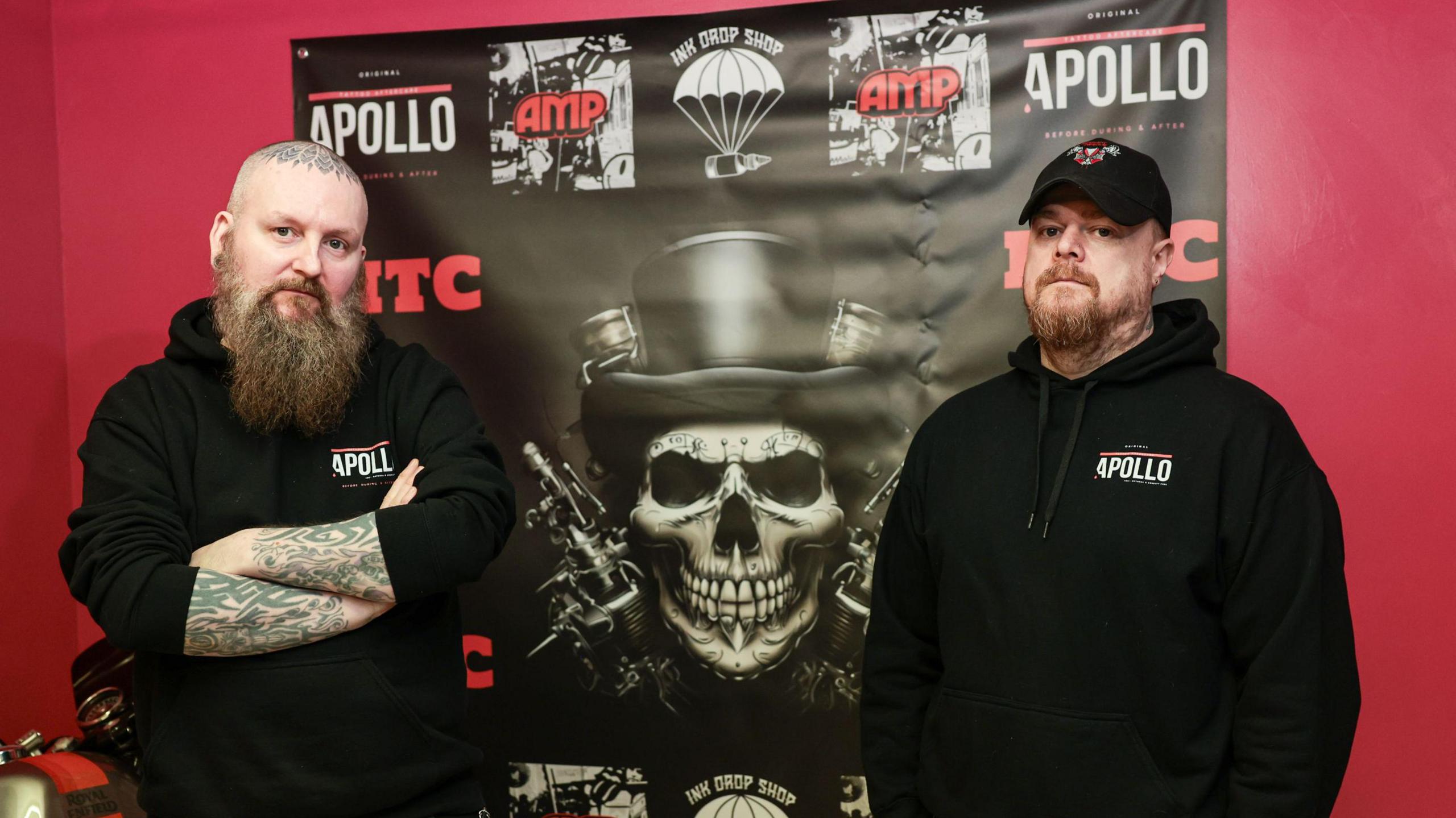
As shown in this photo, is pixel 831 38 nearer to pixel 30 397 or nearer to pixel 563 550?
pixel 563 550

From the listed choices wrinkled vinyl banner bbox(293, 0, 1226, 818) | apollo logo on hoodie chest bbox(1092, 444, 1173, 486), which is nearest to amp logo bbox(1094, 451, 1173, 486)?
apollo logo on hoodie chest bbox(1092, 444, 1173, 486)

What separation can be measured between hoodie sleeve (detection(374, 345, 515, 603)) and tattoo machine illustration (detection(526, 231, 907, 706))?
841 millimetres

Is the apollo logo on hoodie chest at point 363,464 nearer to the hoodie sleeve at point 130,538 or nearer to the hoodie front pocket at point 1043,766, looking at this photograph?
the hoodie sleeve at point 130,538

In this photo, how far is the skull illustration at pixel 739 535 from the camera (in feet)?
8.40

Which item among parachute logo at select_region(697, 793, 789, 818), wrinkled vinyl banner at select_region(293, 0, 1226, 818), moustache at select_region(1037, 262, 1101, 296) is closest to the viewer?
moustache at select_region(1037, 262, 1101, 296)

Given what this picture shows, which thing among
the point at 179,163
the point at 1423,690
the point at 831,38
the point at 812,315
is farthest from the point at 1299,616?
the point at 179,163

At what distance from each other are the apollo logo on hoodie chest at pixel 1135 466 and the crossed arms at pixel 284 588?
3.52ft

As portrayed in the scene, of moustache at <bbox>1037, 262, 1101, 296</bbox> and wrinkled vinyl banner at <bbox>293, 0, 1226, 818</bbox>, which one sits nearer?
moustache at <bbox>1037, 262, 1101, 296</bbox>

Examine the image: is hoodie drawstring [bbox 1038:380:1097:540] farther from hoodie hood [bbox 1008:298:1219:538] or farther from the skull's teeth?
the skull's teeth

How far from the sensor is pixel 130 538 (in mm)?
1536

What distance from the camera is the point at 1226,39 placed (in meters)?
2.38

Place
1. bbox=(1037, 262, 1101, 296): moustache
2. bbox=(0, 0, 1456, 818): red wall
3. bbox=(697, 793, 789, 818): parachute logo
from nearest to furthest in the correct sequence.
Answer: bbox=(1037, 262, 1101, 296): moustache → bbox=(0, 0, 1456, 818): red wall → bbox=(697, 793, 789, 818): parachute logo

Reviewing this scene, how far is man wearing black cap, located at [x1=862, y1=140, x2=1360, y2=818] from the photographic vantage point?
152 centimetres

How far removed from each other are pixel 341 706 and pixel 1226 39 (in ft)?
7.29
